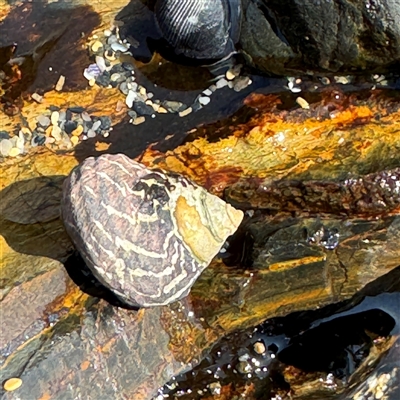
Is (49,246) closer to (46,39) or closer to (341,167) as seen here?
(46,39)

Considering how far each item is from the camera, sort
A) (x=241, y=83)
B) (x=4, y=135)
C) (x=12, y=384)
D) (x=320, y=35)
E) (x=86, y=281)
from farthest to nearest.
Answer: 1. (x=241, y=83)
2. (x=4, y=135)
3. (x=320, y=35)
4. (x=86, y=281)
5. (x=12, y=384)

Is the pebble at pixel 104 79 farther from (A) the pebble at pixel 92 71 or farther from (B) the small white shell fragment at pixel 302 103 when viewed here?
(B) the small white shell fragment at pixel 302 103

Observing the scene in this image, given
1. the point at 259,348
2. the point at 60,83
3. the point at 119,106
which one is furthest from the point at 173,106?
the point at 259,348

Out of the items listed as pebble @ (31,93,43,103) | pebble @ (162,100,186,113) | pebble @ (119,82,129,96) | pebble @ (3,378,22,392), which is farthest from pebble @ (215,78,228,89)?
pebble @ (3,378,22,392)

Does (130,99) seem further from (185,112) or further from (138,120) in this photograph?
(185,112)

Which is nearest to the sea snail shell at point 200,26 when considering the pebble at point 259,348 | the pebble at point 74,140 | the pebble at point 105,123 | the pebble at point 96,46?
the pebble at point 96,46
